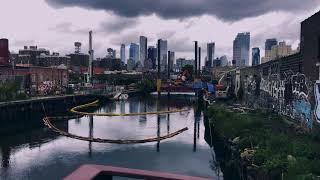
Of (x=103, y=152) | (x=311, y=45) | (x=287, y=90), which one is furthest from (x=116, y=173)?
(x=103, y=152)

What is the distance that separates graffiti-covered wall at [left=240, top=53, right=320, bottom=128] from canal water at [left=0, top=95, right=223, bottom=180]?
817cm

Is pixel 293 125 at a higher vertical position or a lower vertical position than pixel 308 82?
lower

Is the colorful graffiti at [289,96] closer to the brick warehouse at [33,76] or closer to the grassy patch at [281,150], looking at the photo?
the grassy patch at [281,150]

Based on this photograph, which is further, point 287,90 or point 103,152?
point 103,152

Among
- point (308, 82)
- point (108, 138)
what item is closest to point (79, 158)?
point (108, 138)

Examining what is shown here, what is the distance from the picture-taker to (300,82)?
95.6 ft

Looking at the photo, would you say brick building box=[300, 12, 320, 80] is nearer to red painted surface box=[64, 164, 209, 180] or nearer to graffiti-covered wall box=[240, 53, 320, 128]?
graffiti-covered wall box=[240, 53, 320, 128]

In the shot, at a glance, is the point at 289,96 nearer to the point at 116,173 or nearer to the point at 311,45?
the point at 311,45

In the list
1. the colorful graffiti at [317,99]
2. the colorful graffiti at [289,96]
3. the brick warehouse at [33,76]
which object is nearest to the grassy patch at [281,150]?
the colorful graffiti at [317,99]

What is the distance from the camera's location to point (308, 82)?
27141 millimetres

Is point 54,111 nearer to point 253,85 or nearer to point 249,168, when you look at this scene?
point 253,85

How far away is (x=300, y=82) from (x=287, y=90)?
344cm

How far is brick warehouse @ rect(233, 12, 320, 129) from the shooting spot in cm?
2583

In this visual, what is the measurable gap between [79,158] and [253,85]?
29.7 metres
